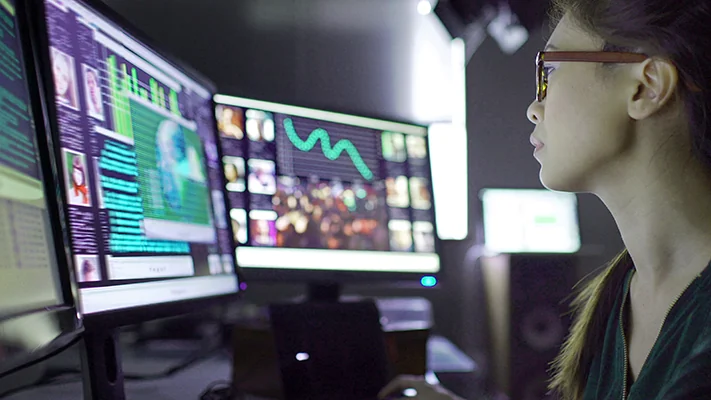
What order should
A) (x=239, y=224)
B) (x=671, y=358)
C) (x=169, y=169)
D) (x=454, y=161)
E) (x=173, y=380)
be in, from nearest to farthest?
(x=671, y=358) < (x=169, y=169) < (x=173, y=380) < (x=239, y=224) < (x=454, y=161)

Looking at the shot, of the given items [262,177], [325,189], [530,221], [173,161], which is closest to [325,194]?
[325,189]

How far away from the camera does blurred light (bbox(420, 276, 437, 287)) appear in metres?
1.25

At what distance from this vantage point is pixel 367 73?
163cm

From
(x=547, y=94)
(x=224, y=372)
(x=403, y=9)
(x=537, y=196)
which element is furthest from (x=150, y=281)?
(x=537, y=196)

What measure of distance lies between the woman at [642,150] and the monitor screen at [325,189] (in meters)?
0.54

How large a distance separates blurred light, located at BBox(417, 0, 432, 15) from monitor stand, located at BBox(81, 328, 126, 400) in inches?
49.4

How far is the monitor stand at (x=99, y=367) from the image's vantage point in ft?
1.94

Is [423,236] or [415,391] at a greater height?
[423,236]

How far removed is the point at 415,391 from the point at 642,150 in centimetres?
41

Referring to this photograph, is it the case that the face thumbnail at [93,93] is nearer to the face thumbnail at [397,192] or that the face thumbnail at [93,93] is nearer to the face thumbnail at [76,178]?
the face thumbnail at [76,178]

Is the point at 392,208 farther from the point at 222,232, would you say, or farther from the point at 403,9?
the point at 403,9

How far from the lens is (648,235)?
2.10 feet

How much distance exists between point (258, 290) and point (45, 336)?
1.02 meters

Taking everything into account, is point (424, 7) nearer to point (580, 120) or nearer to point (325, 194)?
point (325, 194)
